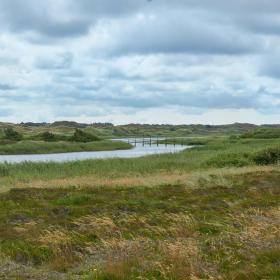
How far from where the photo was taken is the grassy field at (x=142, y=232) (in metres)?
10.3

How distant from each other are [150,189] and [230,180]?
6257 mm

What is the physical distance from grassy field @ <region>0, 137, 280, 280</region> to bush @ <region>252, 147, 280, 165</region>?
66.8 feet

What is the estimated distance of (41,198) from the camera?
2422 centimetres

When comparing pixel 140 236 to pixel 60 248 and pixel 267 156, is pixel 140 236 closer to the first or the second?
pixel 60 248

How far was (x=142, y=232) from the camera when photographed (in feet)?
49.6

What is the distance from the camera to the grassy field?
10305 mm

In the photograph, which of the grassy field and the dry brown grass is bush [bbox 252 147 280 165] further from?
the dry brown grass

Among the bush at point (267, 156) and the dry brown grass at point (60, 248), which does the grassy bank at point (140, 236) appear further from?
the bush at point (267, 156)

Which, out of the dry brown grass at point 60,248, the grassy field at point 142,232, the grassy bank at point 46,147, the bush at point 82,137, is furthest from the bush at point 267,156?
the bush at point 82,137

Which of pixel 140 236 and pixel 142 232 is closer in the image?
pixel 140 236

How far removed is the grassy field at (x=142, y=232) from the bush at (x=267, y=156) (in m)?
20.4

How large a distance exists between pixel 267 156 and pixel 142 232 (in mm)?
37263

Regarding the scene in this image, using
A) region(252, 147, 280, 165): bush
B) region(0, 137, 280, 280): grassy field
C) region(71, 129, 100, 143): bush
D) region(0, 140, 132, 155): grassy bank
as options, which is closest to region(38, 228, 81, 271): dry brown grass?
region(0, 137, 280, 280): grassy field

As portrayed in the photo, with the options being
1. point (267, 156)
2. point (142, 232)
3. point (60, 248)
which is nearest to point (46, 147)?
point (267, 156)
